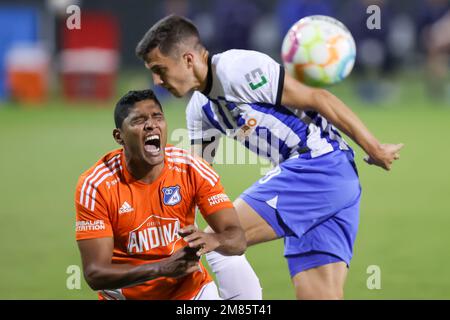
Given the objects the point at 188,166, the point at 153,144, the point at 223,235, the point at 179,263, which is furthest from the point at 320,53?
the point at 179,263

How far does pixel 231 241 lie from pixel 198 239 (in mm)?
394

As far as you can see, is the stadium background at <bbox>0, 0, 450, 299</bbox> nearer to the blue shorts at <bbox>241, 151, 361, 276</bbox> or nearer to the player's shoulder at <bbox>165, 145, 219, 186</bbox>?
the blue shorts at <bbox>241, 151, 361, 276</bbox>

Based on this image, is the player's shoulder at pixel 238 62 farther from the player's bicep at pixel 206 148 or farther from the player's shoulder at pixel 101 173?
the player's shoulder at pixel 101 173

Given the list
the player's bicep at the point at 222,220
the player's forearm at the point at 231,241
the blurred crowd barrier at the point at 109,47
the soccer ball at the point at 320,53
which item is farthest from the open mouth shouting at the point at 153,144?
the blurred crowd barrier at the point at 109,47

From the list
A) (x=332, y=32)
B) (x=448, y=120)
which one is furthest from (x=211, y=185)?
(x=448, y=120)

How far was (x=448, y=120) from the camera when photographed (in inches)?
719

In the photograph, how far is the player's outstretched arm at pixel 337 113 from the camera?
5.70m

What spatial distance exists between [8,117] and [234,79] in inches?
578

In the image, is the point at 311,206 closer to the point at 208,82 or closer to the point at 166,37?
the point at 208,82

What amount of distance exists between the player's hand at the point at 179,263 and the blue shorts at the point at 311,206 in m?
1.00

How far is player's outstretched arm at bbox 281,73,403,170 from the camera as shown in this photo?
18.7ft

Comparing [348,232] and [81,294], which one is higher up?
[348,232]

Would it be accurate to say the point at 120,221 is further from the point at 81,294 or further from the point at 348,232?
the point at 81,294

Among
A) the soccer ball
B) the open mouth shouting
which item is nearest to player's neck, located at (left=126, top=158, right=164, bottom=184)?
A: the open mouth shouting
